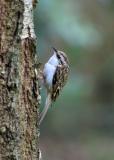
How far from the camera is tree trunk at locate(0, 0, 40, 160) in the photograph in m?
3.21

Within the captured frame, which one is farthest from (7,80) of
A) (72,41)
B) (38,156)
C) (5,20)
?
(72,41)

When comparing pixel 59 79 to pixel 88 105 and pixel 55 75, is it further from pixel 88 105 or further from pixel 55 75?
pixel 88 105

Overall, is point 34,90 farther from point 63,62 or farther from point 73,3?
point 73,3

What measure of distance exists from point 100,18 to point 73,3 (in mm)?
645

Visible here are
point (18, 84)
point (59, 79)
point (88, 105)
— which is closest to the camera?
point (18, 84)

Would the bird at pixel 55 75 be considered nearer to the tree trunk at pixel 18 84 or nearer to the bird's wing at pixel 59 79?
the bird's wing at pixel 59 79

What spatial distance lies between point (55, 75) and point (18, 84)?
185cm

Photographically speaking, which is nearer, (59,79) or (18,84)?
(18,84)

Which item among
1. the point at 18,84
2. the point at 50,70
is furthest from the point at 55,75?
the point at 18,84

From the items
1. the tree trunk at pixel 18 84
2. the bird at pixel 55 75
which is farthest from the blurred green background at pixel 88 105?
the tree trunk at pixel 18 84

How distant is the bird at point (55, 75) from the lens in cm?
493

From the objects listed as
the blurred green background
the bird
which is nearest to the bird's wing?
the bird

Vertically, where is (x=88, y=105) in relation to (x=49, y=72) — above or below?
below

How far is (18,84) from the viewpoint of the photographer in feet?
10.8
